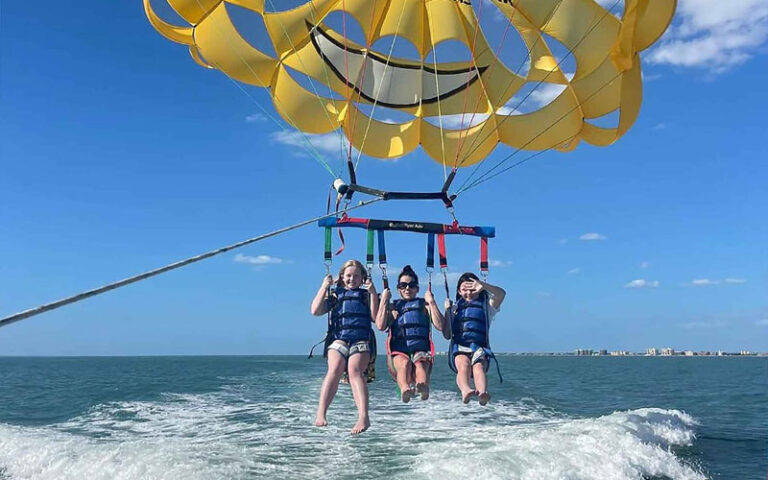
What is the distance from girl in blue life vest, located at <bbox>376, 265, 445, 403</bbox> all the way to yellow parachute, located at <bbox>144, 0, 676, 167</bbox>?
2.32 meters

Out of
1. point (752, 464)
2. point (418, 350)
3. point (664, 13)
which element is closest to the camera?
point (418, 350)

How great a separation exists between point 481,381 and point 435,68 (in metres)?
4.10

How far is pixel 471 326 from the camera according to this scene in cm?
700

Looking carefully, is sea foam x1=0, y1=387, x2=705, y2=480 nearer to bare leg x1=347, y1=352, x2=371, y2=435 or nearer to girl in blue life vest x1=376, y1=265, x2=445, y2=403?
girl in blue life vest x1=376, y1=265, x2=445, y2=403

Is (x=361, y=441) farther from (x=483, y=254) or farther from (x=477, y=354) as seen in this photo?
(x=483, y=254)

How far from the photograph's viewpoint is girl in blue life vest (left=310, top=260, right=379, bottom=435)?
248 inches

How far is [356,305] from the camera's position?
21.6ft

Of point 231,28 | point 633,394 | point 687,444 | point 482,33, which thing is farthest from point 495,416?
point 633,394

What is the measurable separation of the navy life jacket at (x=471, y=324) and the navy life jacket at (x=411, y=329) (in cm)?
37

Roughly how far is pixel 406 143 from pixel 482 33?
1847 mm

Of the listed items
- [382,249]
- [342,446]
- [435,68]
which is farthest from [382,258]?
[342,446]

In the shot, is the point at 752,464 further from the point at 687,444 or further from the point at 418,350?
the point at 418,350

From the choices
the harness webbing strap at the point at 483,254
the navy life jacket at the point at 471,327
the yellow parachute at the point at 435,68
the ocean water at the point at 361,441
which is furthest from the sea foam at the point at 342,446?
the yellow parachute at the point at 435,68

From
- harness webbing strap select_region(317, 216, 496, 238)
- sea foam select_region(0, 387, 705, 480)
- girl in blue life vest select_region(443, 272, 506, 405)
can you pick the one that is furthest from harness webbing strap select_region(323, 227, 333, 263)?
sea foam select_region(0, 387, 705, 480)
